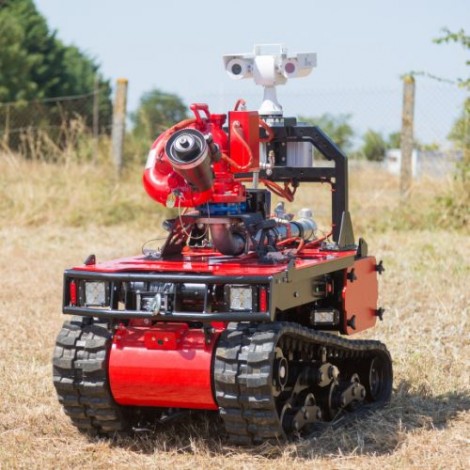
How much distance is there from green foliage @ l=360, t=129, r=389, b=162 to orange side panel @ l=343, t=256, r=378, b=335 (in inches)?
351

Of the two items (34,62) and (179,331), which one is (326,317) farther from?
(34,62)

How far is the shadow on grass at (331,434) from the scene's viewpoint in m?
5.08

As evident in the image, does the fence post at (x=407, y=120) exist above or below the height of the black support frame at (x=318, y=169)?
above

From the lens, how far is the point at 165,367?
491 cm

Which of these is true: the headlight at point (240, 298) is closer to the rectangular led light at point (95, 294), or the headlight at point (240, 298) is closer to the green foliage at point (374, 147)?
the rectangular led light at point (95, 294)

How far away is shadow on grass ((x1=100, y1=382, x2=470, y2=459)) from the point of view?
508cm

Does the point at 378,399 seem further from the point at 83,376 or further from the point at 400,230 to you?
the point at 400,230

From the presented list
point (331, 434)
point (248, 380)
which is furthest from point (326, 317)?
point (248, 380)

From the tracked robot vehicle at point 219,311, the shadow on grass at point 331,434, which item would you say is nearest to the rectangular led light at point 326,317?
the tracked robot vehicle at point 219,311

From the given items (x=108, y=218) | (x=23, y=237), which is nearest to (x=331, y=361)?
(x=23, y=237)

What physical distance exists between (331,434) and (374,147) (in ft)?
34.3

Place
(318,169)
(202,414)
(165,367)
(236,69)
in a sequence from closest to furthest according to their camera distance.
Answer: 1. (165,367)
2. (202,414)
3. (318,169)
4. (236,69)

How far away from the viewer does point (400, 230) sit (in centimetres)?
1306

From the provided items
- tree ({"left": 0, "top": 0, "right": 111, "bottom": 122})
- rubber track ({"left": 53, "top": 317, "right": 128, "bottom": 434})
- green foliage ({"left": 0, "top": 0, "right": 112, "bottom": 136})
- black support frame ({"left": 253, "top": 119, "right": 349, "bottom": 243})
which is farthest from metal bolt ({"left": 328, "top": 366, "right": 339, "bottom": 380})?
tree ({"left": 0, "top": 0, "right": 111, "bottom": 122})
